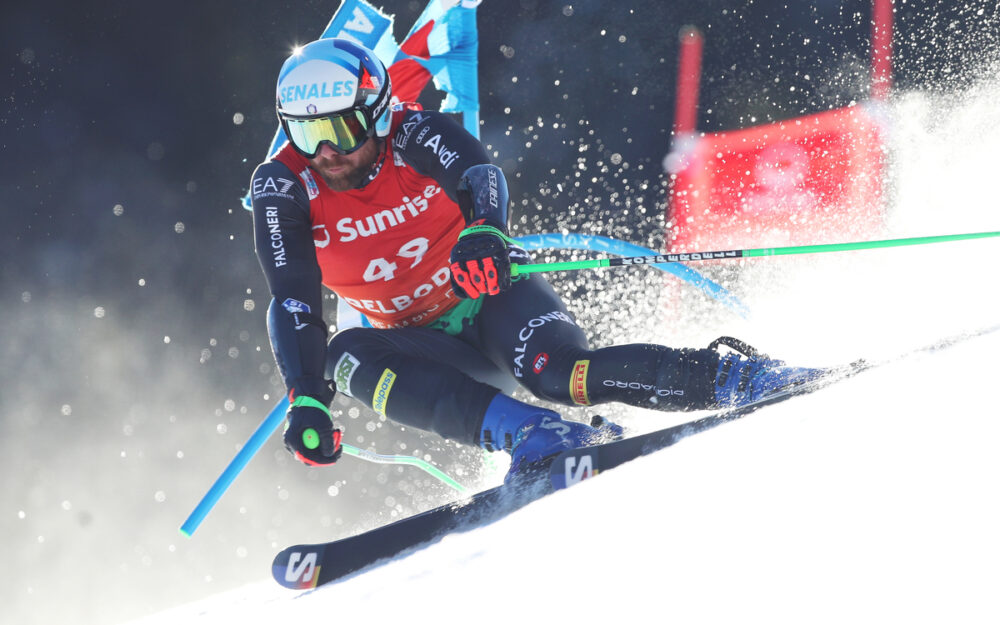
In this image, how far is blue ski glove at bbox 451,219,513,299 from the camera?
1.83 metres

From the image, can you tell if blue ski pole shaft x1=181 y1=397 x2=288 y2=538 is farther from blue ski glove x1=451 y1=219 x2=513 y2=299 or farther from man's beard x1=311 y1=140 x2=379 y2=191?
blue ski glove x1=451 y1=219 x2=513 y2=299

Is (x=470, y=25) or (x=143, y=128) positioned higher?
(x=470, y=25)

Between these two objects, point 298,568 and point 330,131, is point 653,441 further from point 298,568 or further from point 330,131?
point 330,131

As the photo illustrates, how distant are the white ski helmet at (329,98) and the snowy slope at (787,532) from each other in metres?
1.25

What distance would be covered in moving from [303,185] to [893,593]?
1863 mm

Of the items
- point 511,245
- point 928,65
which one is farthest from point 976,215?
point 511,245

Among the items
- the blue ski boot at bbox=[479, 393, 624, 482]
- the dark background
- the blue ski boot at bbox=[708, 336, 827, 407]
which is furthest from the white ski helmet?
the dark background

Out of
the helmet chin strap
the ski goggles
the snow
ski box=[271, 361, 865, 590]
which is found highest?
the ski goggles

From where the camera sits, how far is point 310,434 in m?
1.90

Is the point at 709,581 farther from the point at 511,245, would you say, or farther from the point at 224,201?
the point at 224,201

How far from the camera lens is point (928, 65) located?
3262 mm

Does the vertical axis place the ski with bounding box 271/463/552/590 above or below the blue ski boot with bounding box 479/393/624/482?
below

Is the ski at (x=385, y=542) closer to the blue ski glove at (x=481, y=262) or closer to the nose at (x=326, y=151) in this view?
the blue ski glove at (x=481, y=262)

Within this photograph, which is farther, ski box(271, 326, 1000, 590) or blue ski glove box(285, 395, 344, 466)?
blue ski glove box(285, 395, 344, 466)
